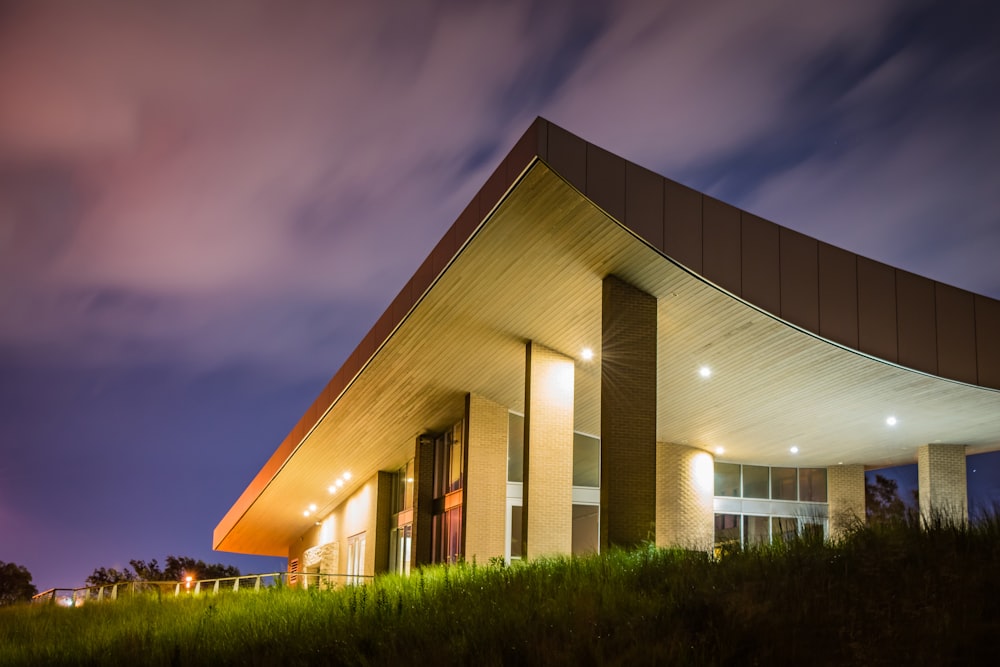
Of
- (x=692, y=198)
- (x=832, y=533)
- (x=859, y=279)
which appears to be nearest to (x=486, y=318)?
(x=692, y=198)

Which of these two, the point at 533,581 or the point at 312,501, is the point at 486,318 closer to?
the point at 533,581

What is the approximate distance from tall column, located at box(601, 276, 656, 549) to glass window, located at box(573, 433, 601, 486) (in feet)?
31.6

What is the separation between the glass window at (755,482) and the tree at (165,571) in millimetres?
59970

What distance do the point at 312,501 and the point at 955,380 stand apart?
32.5 metres

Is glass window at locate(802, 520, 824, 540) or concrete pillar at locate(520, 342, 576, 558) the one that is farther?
concrete pillar at locate(520, 342, 576, 558)

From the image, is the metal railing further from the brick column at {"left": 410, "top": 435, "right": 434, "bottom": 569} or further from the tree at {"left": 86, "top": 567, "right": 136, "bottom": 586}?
the tree at {"left": 86, "top": 567, "right": 136, "bottom": 586}

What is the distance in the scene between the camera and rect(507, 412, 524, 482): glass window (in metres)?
26.5

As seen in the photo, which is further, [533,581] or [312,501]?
[312,501]

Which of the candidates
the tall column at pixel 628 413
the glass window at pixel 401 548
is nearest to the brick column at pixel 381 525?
the glass window at pixel 401 548

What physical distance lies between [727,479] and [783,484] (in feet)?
7.06

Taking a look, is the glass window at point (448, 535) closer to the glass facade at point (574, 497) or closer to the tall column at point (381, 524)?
the glass facade at point (574, 497)

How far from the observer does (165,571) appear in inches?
3578

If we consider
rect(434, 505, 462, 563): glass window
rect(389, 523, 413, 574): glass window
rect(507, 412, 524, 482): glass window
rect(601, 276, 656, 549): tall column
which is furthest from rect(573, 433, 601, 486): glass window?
rect(601, 276, 656, 549): tall column

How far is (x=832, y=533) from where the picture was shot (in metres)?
9.60
